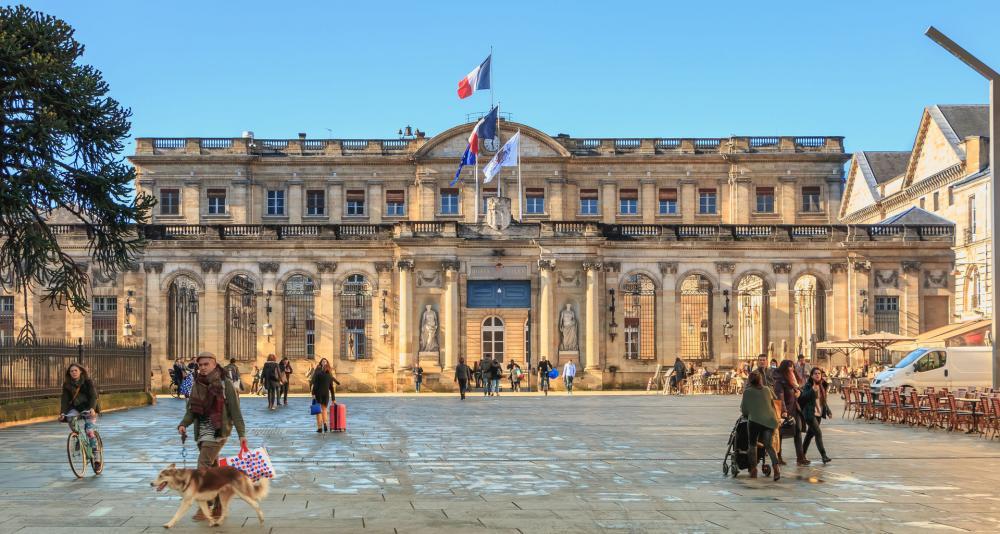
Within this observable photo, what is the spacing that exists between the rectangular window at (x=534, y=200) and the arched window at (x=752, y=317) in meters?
13.7

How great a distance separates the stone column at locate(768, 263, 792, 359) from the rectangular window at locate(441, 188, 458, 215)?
22479 millimetres

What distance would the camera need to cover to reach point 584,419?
99.8ft

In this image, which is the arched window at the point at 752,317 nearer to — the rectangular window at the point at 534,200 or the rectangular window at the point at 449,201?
the rectangular window at the point at 534,200

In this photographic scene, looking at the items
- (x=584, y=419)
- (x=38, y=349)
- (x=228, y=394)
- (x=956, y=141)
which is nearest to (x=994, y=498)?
(x=228, y=394)

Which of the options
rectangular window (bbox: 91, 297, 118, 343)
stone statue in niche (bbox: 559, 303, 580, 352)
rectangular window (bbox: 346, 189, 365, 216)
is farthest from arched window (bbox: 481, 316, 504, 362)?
rectangular window (bbox: 91, 297, 118, 343)

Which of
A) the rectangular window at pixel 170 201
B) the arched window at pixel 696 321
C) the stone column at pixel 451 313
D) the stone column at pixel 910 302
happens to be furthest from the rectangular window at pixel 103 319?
the stone column at pixel 910 302

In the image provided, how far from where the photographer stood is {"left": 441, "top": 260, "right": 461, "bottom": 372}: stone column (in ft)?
171

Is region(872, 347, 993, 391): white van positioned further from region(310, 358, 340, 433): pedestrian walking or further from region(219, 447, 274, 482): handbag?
region(219, 447, 274, 482): handbag

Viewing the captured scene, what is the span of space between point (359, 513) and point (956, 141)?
4772 centimetres

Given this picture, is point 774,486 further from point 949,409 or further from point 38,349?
point 38,349

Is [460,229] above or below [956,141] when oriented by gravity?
below

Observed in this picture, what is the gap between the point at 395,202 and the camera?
7188 centimetres

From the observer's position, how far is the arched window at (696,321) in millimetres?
55062

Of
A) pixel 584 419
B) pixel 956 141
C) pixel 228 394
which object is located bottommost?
pixel 584 419
